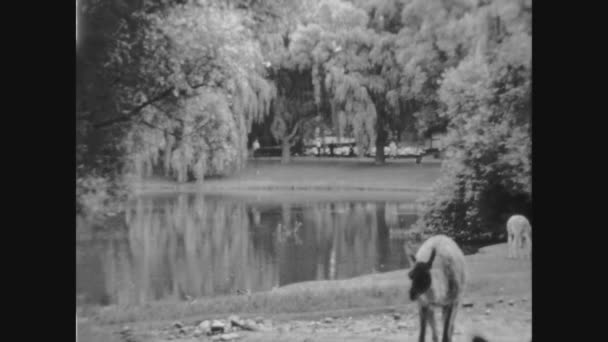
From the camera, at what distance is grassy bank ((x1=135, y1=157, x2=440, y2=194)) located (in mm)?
4348

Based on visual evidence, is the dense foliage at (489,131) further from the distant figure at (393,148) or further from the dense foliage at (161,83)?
the dense foliage at (161,83)

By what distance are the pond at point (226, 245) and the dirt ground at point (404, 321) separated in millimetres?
193

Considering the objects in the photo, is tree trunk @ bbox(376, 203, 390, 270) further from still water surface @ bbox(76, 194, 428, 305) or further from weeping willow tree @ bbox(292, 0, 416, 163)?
weeping willow tree @ bbox(292, 0, 416, 163)

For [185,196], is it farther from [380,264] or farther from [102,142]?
[380,264]

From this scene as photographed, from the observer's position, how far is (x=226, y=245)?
415 cm

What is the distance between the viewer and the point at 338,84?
14.4 ft

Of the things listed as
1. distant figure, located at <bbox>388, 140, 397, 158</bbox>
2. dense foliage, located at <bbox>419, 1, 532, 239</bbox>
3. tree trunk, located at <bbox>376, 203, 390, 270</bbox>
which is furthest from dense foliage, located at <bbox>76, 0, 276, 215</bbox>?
→ dense foliage, located at <bbox>419, 1, 532, 239</bbox>

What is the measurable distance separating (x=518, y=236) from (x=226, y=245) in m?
1.68

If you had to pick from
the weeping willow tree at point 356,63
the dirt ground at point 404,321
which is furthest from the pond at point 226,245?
the weeping willow tree at point 356,63

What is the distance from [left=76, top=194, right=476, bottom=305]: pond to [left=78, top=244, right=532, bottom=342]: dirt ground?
193 millimetres
